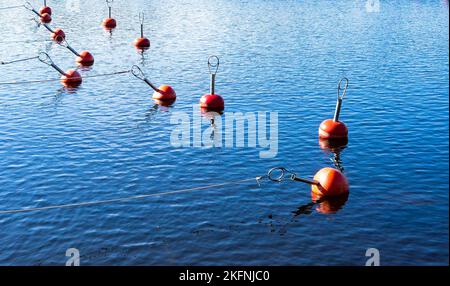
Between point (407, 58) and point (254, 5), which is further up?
point (254, 5)

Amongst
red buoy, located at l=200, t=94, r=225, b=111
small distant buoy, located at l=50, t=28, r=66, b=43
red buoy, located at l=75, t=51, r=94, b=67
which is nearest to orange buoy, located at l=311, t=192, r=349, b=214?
red buoy, located at l=200, t=94, r=225, b=111

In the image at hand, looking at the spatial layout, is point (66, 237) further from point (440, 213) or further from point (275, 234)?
point (440, 213)

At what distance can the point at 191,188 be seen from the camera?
3469cm

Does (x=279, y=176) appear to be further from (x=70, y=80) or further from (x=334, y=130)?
(x=70, y=80)

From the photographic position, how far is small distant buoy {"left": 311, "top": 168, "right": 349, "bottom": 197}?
106 ft

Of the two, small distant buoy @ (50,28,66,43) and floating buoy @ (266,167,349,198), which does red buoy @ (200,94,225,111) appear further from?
small distant buoy @ (50,28,66,43)

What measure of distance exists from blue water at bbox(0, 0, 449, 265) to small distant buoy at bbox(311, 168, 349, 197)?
944 mm

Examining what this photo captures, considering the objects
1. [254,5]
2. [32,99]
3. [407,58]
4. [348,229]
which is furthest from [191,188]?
[254,5]

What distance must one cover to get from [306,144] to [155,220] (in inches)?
581

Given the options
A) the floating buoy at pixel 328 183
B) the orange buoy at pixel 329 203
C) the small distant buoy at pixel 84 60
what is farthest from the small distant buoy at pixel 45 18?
the orange buoy at pixel 329 203

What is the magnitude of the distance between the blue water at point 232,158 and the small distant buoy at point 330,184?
3.10 feet

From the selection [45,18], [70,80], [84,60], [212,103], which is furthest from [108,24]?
[212,103]

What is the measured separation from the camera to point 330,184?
3234 cm
